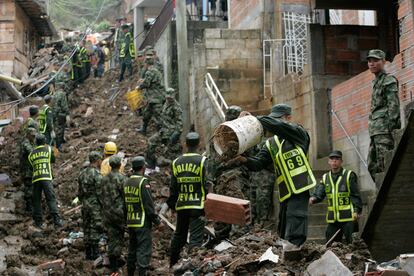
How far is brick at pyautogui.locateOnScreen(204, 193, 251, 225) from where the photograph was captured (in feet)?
27.3

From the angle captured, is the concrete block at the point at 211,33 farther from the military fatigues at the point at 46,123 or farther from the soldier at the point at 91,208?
the soldier at the point at 91,208

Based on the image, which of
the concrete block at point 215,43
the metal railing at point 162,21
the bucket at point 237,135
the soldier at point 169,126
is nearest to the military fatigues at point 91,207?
the soldier at point 169,126

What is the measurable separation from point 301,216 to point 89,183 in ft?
17.1

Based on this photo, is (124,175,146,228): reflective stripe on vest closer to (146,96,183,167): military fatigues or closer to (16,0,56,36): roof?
(146,96,183,167): military fatigues

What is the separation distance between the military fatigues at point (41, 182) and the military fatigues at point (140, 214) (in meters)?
3.62

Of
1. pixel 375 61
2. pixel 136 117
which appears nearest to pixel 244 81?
pixel 136 117

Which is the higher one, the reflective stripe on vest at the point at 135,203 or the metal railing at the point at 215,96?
the metal railing at the point at 215,96

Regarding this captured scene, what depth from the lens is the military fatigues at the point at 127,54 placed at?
24.7 metres

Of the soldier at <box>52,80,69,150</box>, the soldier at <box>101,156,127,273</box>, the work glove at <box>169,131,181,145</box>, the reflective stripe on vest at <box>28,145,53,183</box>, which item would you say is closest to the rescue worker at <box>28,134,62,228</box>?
the reflective stripe on vest at <box>28,145,53,183</box>

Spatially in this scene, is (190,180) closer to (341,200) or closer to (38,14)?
(341,200)

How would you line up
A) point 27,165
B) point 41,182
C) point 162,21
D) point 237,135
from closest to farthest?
point 237,135, point 41,182, point 27,165, point 162,21

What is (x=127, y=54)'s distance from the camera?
24.9 m

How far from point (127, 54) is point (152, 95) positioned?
777cm

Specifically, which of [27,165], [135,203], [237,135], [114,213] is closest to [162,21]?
[27,165]
